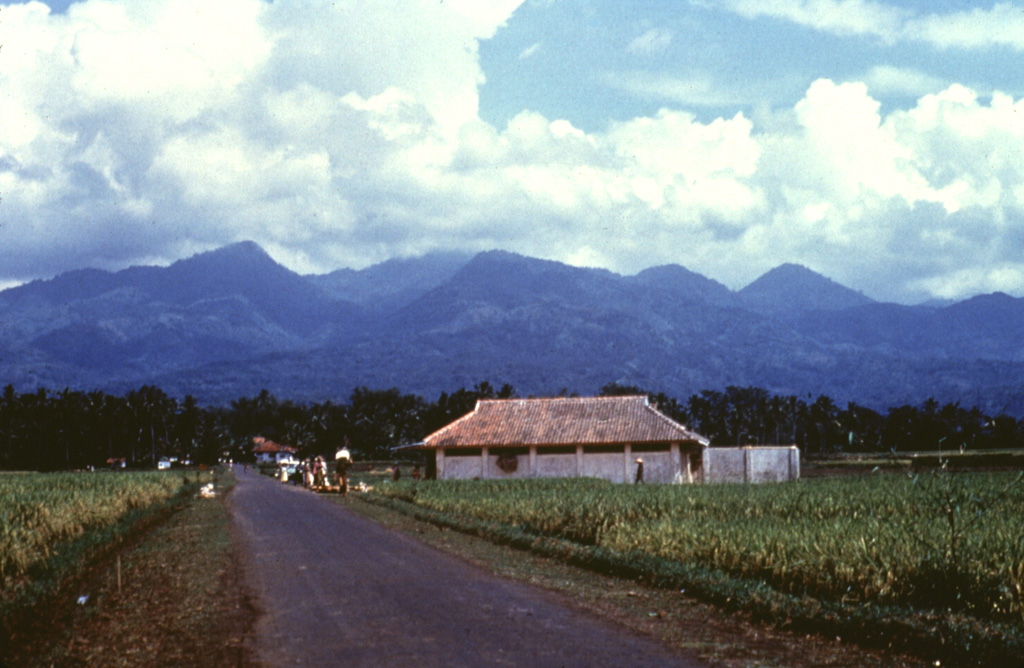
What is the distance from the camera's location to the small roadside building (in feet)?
156

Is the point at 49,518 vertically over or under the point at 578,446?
under

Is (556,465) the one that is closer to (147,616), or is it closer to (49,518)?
(49,518)

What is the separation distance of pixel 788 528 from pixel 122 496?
21.4m

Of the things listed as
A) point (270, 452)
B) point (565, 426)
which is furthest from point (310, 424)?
point (565, 426)

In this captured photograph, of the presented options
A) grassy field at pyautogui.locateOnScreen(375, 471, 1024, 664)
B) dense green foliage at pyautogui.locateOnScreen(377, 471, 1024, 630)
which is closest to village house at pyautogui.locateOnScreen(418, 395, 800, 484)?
dense green foliage at pyautogui.locateOnScreen(377, 471, 1024, 630)

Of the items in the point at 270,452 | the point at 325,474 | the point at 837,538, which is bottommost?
the point at 270,452

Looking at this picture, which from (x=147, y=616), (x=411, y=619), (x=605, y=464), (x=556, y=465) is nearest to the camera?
(x=411, y=619)

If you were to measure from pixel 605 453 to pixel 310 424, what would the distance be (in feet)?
305

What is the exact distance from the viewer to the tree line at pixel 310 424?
4055 inches

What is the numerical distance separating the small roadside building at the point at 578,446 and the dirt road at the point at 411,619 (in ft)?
107

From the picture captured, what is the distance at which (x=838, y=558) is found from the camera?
11.0m

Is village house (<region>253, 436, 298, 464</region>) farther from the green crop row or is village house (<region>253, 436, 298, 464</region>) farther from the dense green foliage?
the dense green foliage

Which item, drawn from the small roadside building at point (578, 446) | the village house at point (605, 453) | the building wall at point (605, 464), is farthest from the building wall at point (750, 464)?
the building wall at point (605, 464)

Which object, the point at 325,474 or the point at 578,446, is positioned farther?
the point at 578,446
